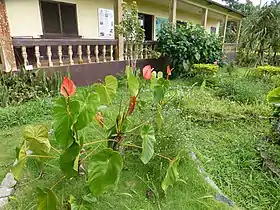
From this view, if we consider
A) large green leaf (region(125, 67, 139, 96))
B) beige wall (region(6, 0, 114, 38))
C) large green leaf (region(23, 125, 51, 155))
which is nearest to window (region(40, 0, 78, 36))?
beige wall (region(6, 0, 114, 38))

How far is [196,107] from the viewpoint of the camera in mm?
3510

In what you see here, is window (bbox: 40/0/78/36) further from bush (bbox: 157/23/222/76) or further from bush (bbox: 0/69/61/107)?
bush (bbox: 157/23/222/76)

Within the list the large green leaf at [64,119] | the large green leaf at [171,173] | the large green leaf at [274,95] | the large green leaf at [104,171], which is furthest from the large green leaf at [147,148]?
the large green leaf at [274,95]

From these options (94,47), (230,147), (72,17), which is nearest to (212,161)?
(230,147)

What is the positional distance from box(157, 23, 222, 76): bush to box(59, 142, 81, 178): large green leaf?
17.6 feet

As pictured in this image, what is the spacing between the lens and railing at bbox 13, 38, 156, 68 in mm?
4094

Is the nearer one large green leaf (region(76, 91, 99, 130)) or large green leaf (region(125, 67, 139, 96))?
large green leaf (region(76, 91, 99, 130))

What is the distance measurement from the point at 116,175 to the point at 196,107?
2.50m

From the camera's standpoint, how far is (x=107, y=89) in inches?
72.1

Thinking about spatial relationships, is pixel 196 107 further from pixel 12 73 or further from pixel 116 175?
pixel 12 73

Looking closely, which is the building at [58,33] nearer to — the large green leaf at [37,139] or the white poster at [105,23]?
the white poster at [105,23]

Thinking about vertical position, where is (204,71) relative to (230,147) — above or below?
above

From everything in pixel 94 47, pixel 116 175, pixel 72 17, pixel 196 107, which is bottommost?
pixel 196 107

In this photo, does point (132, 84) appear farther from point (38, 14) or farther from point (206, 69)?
point (38, 14)
